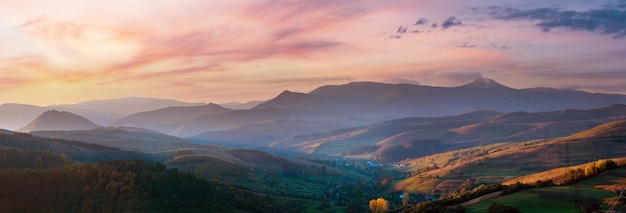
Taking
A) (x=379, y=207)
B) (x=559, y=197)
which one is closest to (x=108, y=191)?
(x=379, y=207)

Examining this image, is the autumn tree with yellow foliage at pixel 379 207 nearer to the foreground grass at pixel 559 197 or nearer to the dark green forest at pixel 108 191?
the dark green forest at pixel 108 191

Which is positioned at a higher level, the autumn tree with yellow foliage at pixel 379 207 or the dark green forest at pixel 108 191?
the dark green forest at pixel 108 191

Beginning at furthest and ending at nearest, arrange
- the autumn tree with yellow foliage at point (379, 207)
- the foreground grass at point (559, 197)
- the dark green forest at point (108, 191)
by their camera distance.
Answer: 1. the autumn tree with yellow foliage at point (379, 207)
2. the dark green forest at point (108, 191)
3. the foreground grass at point (559, 197)

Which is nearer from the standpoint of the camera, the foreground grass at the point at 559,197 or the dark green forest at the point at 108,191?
the foreground grass at the point at 559,197

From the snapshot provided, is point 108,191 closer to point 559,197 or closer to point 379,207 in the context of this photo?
point 379,207

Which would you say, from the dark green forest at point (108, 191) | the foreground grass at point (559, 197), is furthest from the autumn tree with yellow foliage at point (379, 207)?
the foreground grass at point (559, 197)

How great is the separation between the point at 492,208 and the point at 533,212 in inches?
259

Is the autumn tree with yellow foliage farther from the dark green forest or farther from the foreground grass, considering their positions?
the foreground grass

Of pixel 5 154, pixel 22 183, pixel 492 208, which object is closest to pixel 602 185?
pixel 492 208

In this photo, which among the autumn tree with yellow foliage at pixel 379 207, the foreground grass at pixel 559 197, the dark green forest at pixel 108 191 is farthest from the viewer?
the autumn tree with yellow foliage at pixel 379 207

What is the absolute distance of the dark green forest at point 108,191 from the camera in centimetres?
12450

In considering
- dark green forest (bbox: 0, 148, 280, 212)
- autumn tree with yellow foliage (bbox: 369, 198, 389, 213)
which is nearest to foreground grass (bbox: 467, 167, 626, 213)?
dark green forest (bbox: 0, 148, 280, 212)

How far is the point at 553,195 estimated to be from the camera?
275 ft

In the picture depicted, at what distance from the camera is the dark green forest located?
124m
